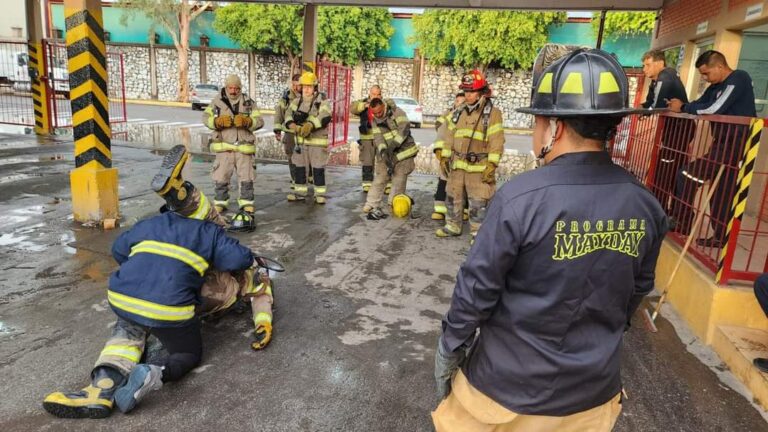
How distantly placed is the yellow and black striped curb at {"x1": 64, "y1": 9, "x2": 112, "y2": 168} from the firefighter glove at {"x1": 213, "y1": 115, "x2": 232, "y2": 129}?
124 centimetres

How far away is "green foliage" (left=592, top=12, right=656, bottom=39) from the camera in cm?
2457

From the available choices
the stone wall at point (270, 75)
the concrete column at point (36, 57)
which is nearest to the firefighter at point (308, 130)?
the concrete column at point (36, 57)

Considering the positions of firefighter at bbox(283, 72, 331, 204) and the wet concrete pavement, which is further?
firefighter at bbox(283, 72, 331, 204)

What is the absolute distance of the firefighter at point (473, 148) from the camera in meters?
6.04

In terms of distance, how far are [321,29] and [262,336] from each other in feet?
88.8

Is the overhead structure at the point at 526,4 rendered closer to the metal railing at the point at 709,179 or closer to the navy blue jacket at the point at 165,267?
the metal railing at the point at 709,179

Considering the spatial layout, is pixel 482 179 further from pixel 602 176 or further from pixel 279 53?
pixel 279 53

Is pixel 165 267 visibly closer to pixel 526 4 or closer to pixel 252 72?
pixel 526 4

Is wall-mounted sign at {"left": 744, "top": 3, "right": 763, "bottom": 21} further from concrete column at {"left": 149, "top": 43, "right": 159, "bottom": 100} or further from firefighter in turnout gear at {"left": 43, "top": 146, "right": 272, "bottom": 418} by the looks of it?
concrete column at {"left": 149, "top": 43, "right": 159, "bottom": 100}

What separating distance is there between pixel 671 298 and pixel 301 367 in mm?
3352

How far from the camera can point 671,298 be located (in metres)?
4.69

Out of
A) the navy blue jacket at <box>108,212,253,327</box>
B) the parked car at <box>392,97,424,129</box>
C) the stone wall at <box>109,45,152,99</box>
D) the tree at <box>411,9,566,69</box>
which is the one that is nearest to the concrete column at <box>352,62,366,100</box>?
the tree at <box>411,9,566,69</box>

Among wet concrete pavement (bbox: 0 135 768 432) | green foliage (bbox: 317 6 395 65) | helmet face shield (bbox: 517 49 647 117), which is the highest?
green foliage (bbox: 317 6 395 65)

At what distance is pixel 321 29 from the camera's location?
92.8 ft
